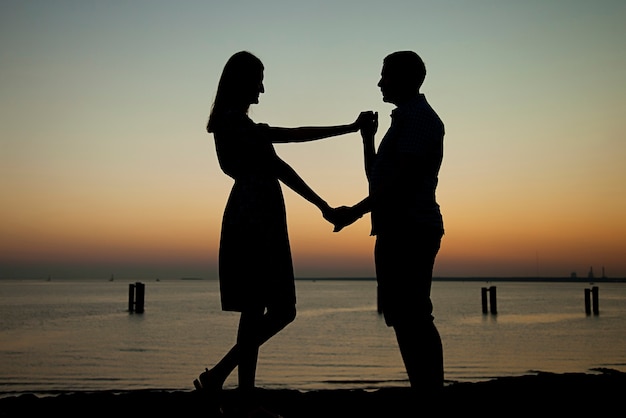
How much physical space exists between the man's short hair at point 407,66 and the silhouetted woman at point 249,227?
0.77 m

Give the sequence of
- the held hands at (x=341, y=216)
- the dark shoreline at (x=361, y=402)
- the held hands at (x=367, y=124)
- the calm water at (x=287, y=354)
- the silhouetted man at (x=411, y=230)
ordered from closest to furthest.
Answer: the silhouetted man at (x=411, y=230) → the held hands at (x=341, y=216) → the held hands at (x=367, y=124) → the dark shoreline at (x=361, y=402) → the calm water at (x=287, y=354)

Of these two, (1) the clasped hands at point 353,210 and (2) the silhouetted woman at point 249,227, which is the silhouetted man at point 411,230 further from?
(2) the silhouetted woman at point 249,227

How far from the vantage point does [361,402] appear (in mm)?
5086

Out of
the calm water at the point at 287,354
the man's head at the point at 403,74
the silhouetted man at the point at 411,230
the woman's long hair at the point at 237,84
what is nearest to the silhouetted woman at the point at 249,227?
the woman's long hair at the point at 237,84

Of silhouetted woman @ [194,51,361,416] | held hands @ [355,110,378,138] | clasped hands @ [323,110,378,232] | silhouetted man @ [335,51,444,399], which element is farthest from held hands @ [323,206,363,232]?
held hands @ [355,110,378,138]

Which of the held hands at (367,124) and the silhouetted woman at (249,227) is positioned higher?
the held hands at (367,124)

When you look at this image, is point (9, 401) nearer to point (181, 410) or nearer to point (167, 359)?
point (181, 410)

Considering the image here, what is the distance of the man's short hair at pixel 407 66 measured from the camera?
3650 mm

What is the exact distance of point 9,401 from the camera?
536cm

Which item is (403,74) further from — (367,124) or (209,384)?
(209,384)

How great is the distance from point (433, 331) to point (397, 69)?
4.92ft

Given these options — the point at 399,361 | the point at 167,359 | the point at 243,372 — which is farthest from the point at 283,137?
the point at 167,359

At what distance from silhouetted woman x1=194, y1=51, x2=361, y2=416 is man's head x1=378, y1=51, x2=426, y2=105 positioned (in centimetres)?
73

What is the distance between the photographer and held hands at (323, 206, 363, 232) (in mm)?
3802
